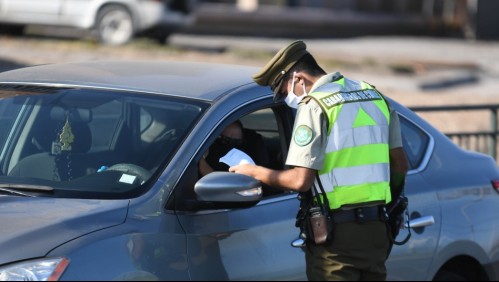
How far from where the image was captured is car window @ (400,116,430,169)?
5.22 metres

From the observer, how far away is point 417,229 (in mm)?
4926

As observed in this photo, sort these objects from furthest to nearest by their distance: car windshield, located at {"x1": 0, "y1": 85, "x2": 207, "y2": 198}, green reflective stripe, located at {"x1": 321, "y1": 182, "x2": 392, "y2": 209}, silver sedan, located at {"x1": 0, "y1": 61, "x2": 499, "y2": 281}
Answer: car windshield, located at {"x1": 0, "y1": 85, "x2": 207, "y2": 198} → green reflective stripe, located at {"x1": 321, "y1": 182, "x2": 392, "y2": 209} → silver sedan, located at {"x1": 0, "y1": 61, "x2": 499, "y2": 281}

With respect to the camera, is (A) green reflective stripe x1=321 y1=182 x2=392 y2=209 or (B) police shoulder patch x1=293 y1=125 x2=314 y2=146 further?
(A) green reflective stripe x1=321 y1=182 x2=392 y2=209

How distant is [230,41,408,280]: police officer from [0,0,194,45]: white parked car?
1541 cm

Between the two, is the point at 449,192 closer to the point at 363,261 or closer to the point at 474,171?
the point at 474,171

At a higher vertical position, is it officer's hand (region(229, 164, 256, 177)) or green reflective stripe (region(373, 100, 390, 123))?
green reflective stripe (region(373, 100, 390, 123))

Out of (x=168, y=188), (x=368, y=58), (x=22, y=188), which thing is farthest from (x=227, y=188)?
(x=368, y=58)

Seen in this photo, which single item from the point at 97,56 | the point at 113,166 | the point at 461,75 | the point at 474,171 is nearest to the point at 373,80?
the point at 461,75

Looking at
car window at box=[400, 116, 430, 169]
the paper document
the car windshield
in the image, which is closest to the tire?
car window at box=[400, 116, 430, 169]

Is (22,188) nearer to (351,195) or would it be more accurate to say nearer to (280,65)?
(280,65)

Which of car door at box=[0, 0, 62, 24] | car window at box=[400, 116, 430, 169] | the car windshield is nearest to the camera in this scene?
the car windshield

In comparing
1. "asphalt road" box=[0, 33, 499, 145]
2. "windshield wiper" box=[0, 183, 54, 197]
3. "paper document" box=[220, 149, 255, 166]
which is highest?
Result: "paper document" box=[220, 149, 255, 166]

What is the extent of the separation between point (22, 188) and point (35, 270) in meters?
0.73

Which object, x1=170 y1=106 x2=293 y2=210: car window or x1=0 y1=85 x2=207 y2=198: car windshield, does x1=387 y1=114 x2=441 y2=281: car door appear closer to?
x1=170 y1=106 x2=293 y2=210: car window
